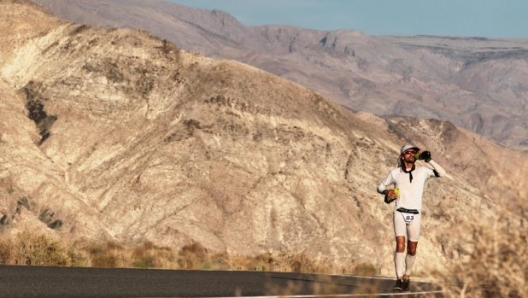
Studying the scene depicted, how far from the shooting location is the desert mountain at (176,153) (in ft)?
176

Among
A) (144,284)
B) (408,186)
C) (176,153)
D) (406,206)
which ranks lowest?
(144,284)

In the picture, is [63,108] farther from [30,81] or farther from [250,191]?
[250,191]

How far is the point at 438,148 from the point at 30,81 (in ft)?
247

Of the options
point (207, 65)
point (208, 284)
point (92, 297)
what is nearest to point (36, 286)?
point (92, 297)

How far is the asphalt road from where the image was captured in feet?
31.6

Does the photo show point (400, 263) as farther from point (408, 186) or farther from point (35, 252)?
point (35, 252)

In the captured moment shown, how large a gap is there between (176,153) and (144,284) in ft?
156

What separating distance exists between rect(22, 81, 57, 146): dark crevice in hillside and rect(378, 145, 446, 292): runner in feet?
165

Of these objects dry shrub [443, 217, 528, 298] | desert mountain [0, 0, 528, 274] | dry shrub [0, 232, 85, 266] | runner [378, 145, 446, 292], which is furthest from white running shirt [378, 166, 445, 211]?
desert mountain [0, 0, 528, 274]

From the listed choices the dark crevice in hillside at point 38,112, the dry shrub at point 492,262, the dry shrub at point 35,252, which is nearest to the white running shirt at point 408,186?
the dry shrub at point 492,262

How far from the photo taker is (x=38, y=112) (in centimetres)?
6300

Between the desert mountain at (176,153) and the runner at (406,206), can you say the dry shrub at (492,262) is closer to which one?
the runner at (406,206)

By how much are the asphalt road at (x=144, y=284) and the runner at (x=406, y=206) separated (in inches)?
17.0

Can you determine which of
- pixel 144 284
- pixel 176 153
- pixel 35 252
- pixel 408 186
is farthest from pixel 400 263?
pixel 176 153
